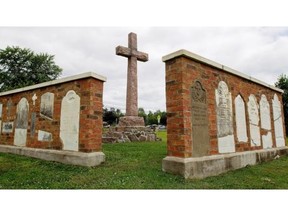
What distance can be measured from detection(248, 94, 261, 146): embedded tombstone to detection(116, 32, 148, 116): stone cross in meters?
6.33

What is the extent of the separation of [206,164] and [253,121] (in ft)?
9.98

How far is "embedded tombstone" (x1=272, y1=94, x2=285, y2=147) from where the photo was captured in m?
8.05

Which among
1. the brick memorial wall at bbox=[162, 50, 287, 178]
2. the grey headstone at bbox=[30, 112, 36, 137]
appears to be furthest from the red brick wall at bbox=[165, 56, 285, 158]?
the grey headstone at bbox=[30, 112, 36, 137]

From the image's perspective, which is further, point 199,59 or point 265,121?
point 265,121

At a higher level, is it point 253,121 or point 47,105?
point 47,105

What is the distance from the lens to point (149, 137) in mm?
11547

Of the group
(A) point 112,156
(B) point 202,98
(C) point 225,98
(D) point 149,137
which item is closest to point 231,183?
(B) point 202,98

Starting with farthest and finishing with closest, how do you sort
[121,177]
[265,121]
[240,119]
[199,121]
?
[265,121] → [240,119] → [199,121] → [121,177]

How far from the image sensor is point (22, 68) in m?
23.6

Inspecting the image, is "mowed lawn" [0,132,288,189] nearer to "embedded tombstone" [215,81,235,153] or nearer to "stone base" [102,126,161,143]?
"embedded tombstone" [215,81,235,153]

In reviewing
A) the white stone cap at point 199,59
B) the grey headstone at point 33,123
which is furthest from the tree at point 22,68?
the white stone cap at point 199,59

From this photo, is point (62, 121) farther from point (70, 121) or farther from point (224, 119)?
point (224, 119)

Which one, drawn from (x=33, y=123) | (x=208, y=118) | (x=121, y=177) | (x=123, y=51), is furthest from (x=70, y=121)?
(x=123, y=51)

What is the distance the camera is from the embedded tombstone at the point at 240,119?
593 cm
